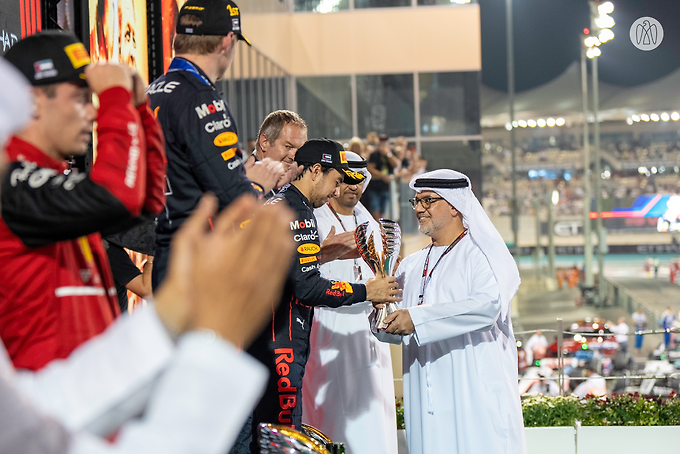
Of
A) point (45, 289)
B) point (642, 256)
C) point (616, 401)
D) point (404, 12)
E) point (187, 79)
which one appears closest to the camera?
point (45, 289)

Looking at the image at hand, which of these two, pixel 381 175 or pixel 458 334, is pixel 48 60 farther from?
pixel 381 175

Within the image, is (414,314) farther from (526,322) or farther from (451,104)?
(526,322)

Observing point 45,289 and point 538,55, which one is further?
point 538,55

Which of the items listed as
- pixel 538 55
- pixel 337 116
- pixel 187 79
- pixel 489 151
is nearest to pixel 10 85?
pixel 187 79

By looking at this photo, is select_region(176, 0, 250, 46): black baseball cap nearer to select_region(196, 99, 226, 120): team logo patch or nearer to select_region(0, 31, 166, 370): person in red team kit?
select_region(196, 99, 226, 120): team logo patch

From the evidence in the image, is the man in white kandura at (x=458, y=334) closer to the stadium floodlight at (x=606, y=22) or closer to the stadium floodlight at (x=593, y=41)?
the stadium floodlight at (x=606, y=22)

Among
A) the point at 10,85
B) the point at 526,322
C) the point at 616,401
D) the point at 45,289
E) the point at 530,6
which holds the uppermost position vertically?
the point at 530,6

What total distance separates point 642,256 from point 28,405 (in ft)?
113

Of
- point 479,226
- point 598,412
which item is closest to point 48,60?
point 479,226

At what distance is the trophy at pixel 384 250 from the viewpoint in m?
3.24

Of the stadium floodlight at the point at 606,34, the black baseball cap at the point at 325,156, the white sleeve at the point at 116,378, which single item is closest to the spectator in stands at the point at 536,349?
the stadium floodlight at the point at 606,34

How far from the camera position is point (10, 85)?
2.32ft

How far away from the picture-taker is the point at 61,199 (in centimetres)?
129

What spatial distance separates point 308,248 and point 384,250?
0.58 metres
